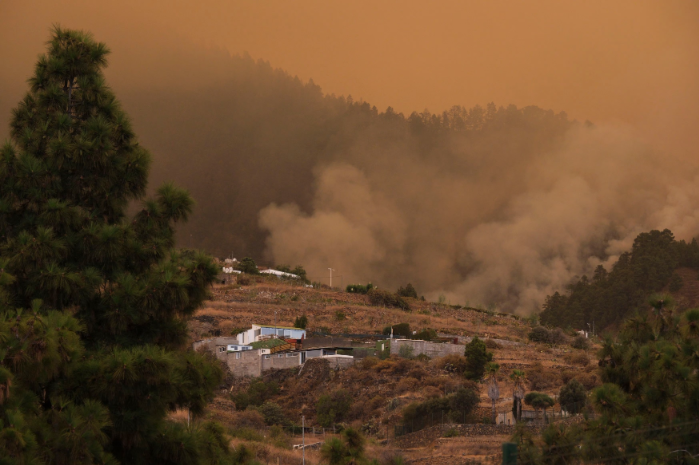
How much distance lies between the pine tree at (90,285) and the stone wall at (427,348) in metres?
58.8

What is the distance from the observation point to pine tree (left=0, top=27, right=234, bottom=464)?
12727 mm

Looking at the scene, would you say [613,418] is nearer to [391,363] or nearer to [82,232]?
[82,232]

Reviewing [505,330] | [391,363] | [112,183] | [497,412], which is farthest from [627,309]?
[112,183]

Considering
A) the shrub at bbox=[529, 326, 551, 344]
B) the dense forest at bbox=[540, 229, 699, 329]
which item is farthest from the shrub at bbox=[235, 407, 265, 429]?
the dense forest at bbox=[540, 229, 699, 329]

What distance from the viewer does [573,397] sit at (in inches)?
2088

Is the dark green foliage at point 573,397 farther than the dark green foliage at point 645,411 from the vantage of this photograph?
Yes

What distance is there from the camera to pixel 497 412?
55000 millimetres

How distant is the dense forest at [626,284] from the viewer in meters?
123

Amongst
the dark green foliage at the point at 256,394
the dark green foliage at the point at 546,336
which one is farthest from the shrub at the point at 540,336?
the dark green foliage at the point at 256,394

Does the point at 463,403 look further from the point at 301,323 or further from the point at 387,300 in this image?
the point at 387,300

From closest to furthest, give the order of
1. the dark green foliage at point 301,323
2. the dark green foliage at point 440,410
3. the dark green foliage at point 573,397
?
the dark green foliage at point 573,397
the dark green foliage at point 440,410
the dark green foliage at point 301,323

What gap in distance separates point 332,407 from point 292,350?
49.3 feet

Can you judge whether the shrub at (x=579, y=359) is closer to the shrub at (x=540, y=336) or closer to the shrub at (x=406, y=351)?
the shrub at (x=406, y=351)

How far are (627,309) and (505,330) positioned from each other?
30.4m
